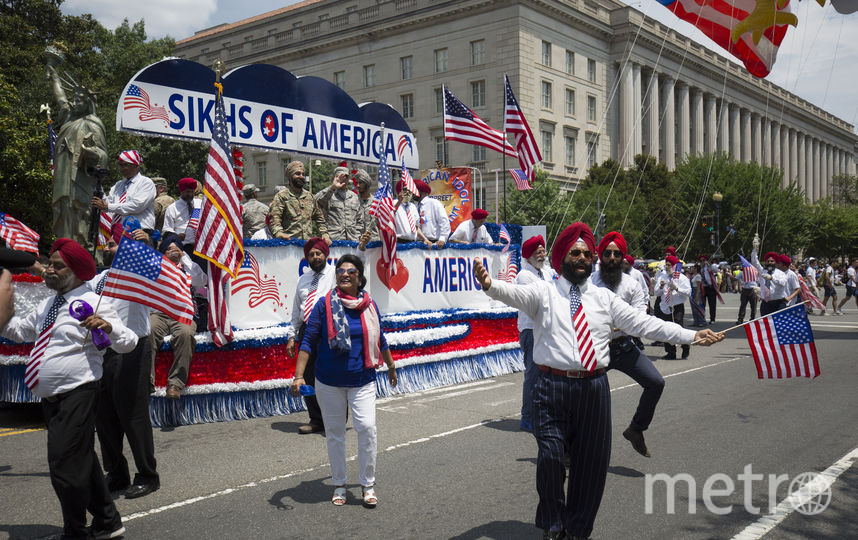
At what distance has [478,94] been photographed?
53969mm

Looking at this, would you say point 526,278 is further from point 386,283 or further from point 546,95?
point 546,95

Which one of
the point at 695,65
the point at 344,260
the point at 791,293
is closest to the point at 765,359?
the point at 344,260

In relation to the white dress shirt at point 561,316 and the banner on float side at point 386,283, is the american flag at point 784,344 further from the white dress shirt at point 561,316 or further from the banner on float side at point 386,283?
the banner on float side at point 386,283

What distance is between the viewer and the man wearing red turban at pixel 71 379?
4.15 m

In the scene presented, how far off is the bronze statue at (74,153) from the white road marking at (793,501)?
9.07m

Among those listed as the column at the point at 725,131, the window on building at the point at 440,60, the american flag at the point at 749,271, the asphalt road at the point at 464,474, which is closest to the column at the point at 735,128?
the column at the point at 725,131

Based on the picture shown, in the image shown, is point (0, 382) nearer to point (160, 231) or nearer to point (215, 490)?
point (160, 231)

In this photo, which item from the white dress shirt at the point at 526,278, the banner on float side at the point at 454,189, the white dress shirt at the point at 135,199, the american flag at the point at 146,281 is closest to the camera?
the american flag at the point at 146,281

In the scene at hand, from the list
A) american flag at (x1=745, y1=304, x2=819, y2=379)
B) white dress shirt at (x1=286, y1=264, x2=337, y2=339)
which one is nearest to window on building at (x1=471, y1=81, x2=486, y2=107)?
white dress shirt at (x1=286, y1=264, x2=337, y2=339)

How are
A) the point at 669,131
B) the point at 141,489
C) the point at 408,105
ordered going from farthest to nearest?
1. the point at 669,131
2. the point at 408,105
3. the point at 141,489

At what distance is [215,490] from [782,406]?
21.6ft

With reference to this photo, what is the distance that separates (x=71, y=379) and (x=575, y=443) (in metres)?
2.99

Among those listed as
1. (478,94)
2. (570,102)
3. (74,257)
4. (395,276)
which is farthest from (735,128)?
(74,257)

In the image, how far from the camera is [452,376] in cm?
1059
